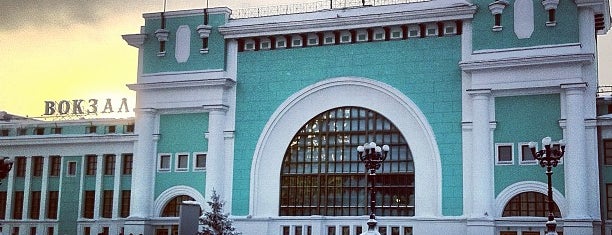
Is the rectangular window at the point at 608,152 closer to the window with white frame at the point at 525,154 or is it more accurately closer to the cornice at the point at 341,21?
the window with white frame at the point at 525,154

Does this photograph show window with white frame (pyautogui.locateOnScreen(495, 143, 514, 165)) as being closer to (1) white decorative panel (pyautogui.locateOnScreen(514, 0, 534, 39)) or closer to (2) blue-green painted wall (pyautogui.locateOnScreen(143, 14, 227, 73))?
(1) white decorative panel (pyautogui.locateOnScreen(514, 0, 534, 39))

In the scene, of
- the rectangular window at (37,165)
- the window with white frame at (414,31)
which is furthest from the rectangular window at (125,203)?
the window with white frame at (414,31)

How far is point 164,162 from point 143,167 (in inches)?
53.4

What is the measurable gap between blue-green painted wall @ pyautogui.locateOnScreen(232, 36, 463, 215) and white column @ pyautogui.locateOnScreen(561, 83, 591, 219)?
5.66 m

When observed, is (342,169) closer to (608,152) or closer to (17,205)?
(608,152)

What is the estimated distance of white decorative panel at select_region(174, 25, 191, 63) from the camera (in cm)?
5231

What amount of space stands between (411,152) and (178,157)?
14.9 m

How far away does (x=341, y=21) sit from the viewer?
47.7 metres

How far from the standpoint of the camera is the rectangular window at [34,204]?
56.5m

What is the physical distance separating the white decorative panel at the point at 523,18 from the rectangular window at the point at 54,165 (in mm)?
31539

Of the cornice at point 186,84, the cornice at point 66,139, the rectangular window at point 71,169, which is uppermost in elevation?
the cornice at point 186,84

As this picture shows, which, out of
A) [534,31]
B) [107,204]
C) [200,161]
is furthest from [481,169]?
[107,204]

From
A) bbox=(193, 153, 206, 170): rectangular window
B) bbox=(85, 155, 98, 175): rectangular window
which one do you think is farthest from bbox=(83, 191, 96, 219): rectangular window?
bbox=(193, 153, 206, 170): rectangular window

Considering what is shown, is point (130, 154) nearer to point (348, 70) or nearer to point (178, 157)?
point (178, 157)
